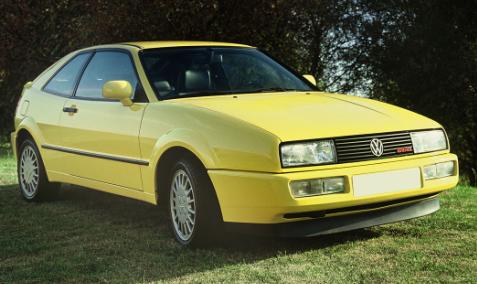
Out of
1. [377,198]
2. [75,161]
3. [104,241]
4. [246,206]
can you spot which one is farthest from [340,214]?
[75,161]

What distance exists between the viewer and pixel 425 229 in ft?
19.7

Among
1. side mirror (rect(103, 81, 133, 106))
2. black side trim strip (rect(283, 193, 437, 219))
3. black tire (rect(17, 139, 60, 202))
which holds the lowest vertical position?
black tire (rect(17, 139, 60, 202))

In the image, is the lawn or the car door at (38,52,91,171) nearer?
the lawn

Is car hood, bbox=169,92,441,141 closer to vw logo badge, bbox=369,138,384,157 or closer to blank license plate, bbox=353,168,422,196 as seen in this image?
vw logo badge, bbox=369,138,384,157

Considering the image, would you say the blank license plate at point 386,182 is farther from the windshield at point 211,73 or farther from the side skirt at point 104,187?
the side skirt at point 104,187

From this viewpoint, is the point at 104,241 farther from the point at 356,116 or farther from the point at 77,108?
the point at 356,116

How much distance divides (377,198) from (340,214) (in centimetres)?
28


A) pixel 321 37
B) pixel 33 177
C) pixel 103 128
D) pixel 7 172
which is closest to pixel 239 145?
pixel 103 128

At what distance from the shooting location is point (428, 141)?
5.60m

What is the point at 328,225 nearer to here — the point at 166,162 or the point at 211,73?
the point at 166,162

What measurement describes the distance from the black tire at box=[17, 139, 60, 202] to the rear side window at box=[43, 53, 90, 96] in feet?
2.17

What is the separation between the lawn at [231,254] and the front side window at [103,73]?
47.3 inches

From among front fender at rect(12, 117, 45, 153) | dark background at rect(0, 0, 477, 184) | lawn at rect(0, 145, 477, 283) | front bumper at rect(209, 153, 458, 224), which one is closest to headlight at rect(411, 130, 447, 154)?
front bumper at rect(209, 153, 458, 224)

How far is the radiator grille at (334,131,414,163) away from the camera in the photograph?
510 centimetres
